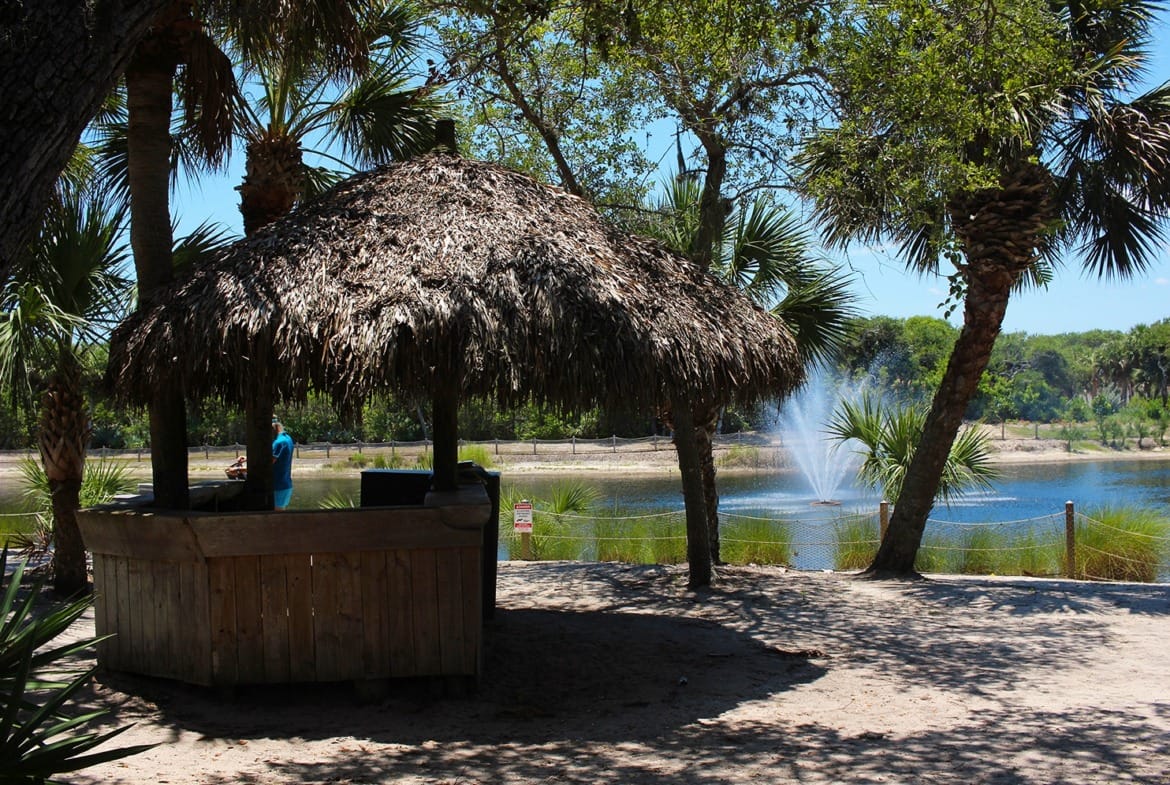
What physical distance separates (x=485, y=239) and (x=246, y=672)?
2.92m

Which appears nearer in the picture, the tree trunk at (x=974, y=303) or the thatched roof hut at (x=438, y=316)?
the thatched roof hut at (x=438, y=316)

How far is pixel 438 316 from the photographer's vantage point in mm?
5988

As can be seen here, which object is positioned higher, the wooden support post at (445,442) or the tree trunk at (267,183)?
the tree trunk at (267,183)

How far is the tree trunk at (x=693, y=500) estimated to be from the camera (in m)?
9.73

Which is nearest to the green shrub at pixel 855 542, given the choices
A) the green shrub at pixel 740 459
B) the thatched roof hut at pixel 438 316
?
the thatched roof hut at pixel 438 316

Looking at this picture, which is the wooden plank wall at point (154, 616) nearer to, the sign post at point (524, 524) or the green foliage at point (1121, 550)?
the sign post at point (524, 524)

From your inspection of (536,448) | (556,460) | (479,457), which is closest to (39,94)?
(479,457)

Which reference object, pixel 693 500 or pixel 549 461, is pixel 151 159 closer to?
pixel 693 500

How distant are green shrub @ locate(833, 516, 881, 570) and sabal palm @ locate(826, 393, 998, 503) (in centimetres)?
50

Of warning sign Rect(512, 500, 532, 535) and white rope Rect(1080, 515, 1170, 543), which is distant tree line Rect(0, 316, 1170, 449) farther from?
white rope Rect(1080, 515, 1170, 543)

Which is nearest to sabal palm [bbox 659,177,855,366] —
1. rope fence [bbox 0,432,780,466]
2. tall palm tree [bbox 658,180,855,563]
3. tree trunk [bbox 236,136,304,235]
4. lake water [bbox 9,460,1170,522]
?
tall palm tree [bbox 658,180,855,563]

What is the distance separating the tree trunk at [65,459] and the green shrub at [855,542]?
8.38m

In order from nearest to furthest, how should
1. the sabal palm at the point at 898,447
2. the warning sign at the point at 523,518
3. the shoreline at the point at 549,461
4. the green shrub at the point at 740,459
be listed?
the warning sign at the point at 523,518
the sabal palm at the point at 898,447
the shoreline at the point at 549,461
the green shrub at the point at 740,459

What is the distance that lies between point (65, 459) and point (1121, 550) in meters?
11.0
